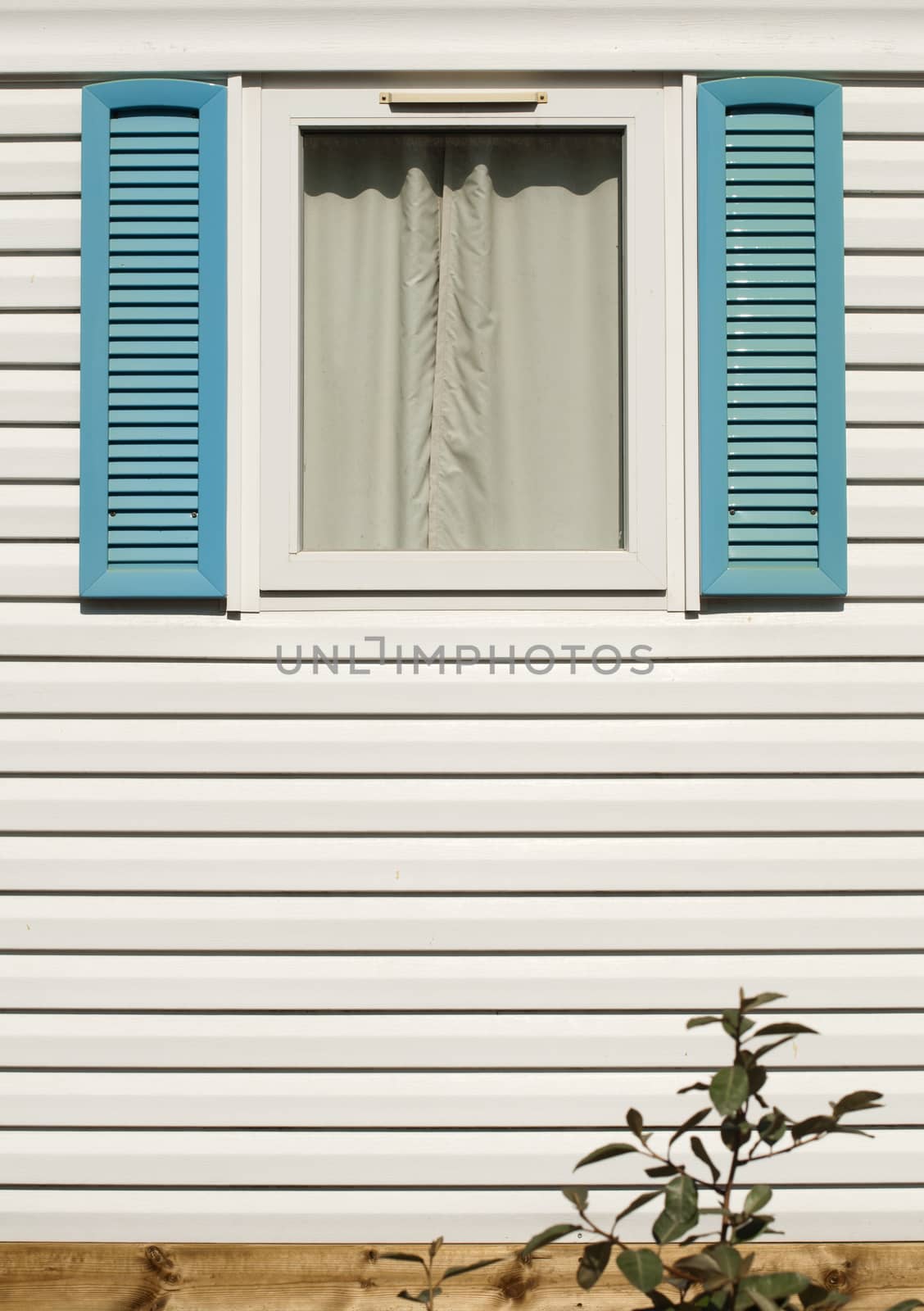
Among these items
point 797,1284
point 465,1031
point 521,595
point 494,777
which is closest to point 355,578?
point 521,595

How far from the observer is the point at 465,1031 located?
2.66m

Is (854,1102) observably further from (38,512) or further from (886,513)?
(38,512)

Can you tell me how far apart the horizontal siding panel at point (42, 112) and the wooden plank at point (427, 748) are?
148 cm

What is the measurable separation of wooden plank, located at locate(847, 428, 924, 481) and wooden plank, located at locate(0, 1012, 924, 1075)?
1.33m

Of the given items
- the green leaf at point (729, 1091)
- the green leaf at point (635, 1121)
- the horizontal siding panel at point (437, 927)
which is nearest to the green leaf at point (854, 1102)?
the green leaf at point (729, 1091)

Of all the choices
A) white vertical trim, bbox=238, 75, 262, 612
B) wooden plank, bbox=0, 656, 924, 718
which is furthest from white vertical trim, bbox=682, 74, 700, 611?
white vertical trim, bbox=238, 75, 262, 612

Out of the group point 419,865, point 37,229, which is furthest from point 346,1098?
point 37,229

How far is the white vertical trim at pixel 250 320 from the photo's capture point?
9.05 ft

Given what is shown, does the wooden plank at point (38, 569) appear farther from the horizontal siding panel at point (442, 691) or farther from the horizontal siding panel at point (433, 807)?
the horizontal siding panel at point (433, 807)

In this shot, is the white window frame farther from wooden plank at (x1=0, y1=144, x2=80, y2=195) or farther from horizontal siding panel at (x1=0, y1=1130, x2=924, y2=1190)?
horizontal siding panel at (x1=0, y1=1130, x2=924, y2=1190)

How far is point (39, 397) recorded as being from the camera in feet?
9.05

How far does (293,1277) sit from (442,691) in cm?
143

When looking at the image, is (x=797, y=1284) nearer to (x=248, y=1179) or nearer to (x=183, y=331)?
(x=248, y=1179)

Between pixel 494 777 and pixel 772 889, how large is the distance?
0.73 m
